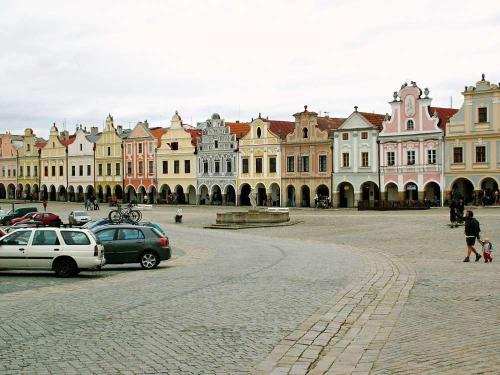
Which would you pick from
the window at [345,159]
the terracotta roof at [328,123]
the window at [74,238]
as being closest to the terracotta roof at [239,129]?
the terracotta roof at [328,123]

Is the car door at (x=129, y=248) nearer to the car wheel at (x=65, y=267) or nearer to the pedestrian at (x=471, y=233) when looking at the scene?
the car wheel at (x=65, y=267)

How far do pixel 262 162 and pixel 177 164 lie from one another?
1335 centimetres

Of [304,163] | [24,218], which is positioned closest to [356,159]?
[304,163]

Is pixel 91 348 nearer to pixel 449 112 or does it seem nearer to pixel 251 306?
pixel 251 306

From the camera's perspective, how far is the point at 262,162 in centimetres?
7412

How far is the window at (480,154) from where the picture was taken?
58156 mm

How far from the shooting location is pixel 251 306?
1338 cm

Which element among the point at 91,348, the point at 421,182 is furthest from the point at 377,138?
the point at 91,348

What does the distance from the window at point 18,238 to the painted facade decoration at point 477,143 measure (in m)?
44.0

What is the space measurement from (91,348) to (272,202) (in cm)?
6414

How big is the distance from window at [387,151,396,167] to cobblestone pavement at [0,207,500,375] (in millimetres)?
41142

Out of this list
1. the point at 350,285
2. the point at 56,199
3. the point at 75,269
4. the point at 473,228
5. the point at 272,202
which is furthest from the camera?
the point at 56,199

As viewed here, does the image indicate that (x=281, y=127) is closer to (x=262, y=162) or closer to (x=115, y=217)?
(x=262, y=162)

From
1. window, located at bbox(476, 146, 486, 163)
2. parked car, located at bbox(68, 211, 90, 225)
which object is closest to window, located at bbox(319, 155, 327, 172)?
window, located at bbox(476, 146, 486, 163)
